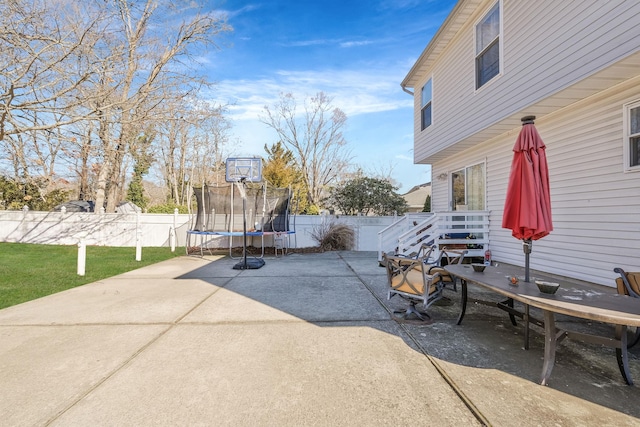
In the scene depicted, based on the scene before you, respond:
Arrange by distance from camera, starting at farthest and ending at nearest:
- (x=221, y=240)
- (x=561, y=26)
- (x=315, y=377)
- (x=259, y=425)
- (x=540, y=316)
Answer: (x=221, y=240) < (x=561, y=26) < (x=540, y=316) < (x=315, y=377) < (x=259, y=425)

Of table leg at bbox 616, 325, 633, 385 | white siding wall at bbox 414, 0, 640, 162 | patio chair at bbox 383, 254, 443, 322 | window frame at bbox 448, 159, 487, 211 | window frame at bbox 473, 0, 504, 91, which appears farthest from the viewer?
window frame at bbox 448, 159, 487, 211

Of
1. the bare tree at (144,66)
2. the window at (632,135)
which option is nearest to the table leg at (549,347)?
the window at (632,135)

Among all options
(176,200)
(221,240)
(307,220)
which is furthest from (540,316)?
(176,200)

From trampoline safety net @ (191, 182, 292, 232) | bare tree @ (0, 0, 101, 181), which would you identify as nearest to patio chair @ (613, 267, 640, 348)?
trampoline safety net @ (191, 182, 292, 232)

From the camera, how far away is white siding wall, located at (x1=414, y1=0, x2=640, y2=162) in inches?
140

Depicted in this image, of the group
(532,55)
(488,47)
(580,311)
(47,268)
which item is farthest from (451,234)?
(47,268)

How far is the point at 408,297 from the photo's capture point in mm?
3396

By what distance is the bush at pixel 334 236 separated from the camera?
10516 millimetres

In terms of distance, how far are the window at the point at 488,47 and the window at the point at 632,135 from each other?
2.31 meters

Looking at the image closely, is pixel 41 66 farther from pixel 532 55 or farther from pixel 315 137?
pixel 315 137

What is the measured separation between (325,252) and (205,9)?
8.93 m

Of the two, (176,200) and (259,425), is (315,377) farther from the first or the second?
(176,200)

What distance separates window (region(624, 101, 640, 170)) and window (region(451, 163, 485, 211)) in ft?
10.4

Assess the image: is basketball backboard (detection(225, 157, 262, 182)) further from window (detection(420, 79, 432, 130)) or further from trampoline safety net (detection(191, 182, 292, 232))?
window (detection(420, 79, 432, 130))
